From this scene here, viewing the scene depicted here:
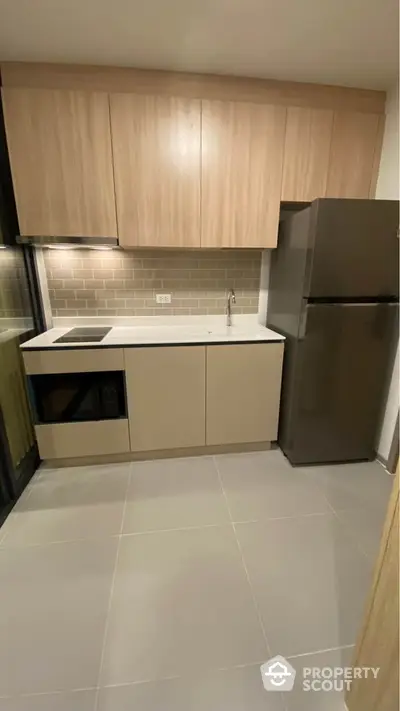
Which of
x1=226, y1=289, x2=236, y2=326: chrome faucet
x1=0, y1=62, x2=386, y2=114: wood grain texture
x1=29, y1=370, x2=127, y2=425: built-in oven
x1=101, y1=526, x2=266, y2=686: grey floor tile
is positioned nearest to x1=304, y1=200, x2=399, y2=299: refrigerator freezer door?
x1=226, y1=289, x2=236, y2=326: chrome faucet

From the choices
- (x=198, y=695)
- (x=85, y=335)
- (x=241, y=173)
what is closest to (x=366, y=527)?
(x=198, y=695)

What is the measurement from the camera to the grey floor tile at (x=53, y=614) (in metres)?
1.04

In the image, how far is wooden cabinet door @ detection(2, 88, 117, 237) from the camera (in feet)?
5.82

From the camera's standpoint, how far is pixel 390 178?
2037 millimetres

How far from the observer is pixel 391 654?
28.9 inches

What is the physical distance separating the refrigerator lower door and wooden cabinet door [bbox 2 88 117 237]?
1.57 metres

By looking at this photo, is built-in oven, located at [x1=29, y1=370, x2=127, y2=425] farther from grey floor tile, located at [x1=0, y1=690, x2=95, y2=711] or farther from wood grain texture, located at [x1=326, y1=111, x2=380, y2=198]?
wood grain texture, located at [x1=326, y1=111, x2=380, y2=198]

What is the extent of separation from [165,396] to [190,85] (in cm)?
205

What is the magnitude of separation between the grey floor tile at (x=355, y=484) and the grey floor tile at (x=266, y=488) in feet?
0.25

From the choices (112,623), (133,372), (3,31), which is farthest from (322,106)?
(112,623)

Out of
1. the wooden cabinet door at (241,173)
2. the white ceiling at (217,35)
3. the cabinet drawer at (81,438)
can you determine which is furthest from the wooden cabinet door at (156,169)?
the cabinet drawer at (81,438)

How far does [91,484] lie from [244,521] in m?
1.06

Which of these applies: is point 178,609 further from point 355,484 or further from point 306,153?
point 306,153

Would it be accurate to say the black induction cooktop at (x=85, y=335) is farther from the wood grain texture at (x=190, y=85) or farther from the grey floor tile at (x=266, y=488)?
the wood grain texture at (x=190, y=85)
